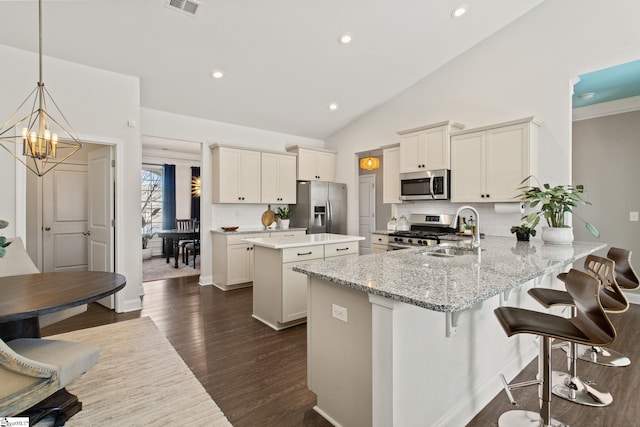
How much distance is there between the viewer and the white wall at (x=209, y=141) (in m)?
4.70

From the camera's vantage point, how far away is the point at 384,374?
54.4 inches

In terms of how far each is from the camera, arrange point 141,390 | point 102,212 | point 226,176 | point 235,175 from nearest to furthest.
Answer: point 141,390 < point 102,212 < point 226,176 < point 235,175

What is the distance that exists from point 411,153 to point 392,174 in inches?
22.7

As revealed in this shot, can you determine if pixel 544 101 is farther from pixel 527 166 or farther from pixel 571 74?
pixel 527 166

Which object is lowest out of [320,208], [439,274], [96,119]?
[439,274]

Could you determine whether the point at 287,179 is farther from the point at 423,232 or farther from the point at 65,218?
the point at 65,218

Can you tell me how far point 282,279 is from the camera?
310 cm

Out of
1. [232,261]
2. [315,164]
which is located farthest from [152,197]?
[315,164]

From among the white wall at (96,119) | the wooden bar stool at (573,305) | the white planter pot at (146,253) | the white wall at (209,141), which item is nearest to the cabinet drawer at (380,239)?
the white wall at (209,141)

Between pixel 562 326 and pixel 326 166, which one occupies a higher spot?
pixel 326 166

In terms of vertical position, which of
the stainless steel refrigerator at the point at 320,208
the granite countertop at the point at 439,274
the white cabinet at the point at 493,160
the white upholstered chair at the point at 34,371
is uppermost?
the white cabinet at the point at 493,160

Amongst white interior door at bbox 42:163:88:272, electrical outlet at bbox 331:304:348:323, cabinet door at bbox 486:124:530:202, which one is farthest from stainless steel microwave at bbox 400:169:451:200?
white interior door at bbox 42:163:88:272

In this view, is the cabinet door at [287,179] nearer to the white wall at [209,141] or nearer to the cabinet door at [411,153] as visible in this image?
the white wall at [209,141]

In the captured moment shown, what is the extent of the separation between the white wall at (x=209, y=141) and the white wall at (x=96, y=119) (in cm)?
82
